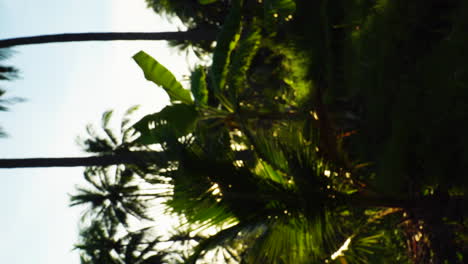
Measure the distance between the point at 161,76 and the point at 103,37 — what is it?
148 cm

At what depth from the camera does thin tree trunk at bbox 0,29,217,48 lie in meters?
7.47

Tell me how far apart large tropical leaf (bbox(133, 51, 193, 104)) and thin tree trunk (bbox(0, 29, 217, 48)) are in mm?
1071

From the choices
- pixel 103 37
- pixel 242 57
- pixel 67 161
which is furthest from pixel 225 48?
pixel 67 161

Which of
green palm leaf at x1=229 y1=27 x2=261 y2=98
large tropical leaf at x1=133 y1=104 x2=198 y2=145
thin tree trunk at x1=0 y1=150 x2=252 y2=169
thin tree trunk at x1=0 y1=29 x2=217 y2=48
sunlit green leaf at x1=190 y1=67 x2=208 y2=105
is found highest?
thin tree trunk at x1=0 y1=29 x2=217 y2=48

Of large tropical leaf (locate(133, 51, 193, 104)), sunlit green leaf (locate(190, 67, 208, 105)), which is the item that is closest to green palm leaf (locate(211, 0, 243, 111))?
sunlit green leaf (locate(190, 67, 208, 105))

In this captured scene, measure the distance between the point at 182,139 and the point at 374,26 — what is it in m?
2.11

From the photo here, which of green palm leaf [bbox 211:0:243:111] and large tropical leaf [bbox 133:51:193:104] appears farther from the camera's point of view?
large tropical leaf [bbox 133:51:193:104]

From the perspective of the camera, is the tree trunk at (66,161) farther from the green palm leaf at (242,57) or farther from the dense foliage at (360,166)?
the dense foliage at (360,166)

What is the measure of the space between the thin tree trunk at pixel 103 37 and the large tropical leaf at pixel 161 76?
3.52 ft

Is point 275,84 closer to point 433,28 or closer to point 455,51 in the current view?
point 433,28

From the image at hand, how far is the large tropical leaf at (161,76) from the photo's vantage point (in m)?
6.81

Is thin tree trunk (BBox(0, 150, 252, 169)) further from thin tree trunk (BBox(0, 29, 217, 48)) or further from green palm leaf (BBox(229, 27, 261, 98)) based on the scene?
thin tree trunk (BBox(0, 29, 217, 48))

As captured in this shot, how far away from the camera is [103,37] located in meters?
7.76

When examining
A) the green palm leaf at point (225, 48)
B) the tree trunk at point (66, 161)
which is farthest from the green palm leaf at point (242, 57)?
the tree trunk at point (66, 161)
